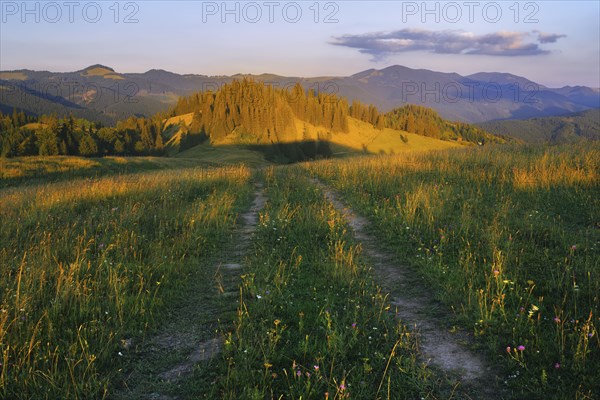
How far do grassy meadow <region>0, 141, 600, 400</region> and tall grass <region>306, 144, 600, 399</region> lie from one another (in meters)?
0.03

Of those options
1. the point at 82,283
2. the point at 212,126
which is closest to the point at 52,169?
the point at 82,283

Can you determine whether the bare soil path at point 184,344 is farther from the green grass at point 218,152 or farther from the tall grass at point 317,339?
the green grass at point 218,152

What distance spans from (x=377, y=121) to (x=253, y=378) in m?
134

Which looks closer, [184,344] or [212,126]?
[184,344]

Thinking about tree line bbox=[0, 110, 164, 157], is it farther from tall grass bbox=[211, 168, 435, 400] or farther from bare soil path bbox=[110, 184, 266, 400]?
tall grass bbox=[211, 168, 435, 400]

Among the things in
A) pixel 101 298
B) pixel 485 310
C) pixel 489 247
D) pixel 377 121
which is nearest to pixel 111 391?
pixel 101 298

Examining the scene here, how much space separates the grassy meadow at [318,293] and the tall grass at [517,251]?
33mm

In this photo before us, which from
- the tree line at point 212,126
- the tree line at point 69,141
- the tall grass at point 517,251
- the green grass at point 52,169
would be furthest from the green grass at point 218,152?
the tall grass at point 517,251

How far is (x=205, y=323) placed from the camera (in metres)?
5.13

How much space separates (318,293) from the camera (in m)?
5.93

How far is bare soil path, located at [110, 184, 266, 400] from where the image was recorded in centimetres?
378

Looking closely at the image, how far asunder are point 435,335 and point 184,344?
311cm

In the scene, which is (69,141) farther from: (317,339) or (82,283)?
(317,339)

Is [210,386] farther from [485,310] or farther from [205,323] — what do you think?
[485,310]
